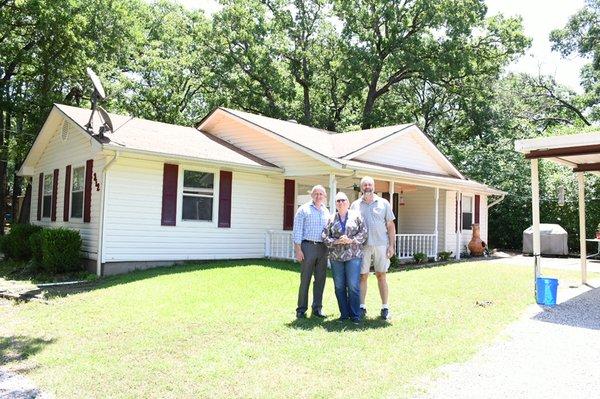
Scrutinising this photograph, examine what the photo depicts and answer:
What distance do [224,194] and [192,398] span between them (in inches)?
371

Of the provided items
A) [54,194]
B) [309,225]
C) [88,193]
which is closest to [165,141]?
[88,193]

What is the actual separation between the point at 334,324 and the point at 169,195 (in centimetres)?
718

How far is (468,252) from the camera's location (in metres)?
18.6

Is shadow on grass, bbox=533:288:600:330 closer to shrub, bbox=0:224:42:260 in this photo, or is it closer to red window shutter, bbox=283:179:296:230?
red window shutter, bbox=283:179:296:230

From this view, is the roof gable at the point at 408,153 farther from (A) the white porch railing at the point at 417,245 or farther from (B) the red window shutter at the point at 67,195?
(B) the red window shutter at the point at 67,195

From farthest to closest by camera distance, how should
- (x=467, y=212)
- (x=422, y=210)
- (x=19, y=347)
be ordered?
(x=467, y=212)
(x=422, y=210)
(x=19, y=347)

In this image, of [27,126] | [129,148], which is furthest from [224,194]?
[27,126]

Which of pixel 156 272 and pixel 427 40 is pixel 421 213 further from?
pixel 427 40

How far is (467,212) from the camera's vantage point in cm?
1917

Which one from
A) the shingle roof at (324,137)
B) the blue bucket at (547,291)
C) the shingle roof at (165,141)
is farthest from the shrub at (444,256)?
the blue bucket at (547,291)

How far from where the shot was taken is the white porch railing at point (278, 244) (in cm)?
1421

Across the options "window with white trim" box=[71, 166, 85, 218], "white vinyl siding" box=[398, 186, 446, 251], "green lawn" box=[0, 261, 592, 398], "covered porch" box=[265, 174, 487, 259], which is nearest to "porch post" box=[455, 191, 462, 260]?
"covered porch" box=[265, 174, 487, 259]

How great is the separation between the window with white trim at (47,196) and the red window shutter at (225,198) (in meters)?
5.83

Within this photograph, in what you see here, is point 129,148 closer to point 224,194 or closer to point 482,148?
point 224,194
